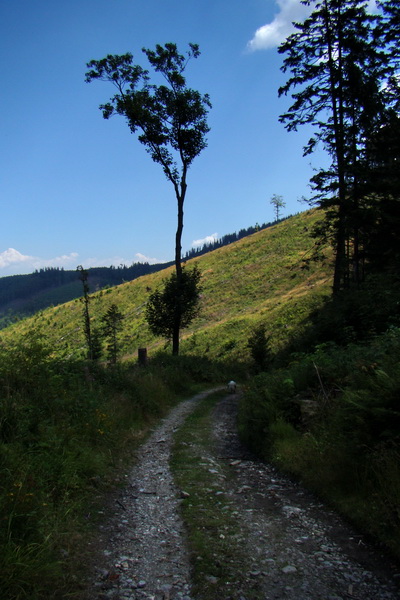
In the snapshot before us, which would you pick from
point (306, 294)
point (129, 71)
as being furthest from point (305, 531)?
point (306, 294)

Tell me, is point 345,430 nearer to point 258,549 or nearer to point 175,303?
point 258,549

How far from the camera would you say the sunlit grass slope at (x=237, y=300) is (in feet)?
126

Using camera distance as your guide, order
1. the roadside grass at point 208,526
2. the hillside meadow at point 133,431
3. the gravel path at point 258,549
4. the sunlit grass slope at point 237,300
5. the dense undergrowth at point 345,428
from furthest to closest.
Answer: the sunlit grass slope at point 237,300, the dense undergrowth at point 345,428, the hillside meadow at point 133,431, the roadside grass at point 208,526, the gravel path at point 258,549

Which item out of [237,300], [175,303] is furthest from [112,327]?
[175,303]

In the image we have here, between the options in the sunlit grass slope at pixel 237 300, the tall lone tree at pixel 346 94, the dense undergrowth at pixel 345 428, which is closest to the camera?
the dense undergrowth at pixel 345 428

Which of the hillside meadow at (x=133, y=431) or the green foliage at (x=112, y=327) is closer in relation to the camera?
the hillside meadow at (x=133, y=431)

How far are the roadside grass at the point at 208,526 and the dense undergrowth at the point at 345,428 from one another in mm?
1376

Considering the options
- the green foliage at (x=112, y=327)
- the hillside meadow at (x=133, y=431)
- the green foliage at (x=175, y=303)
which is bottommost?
the green foliage at (x=112, y=327)

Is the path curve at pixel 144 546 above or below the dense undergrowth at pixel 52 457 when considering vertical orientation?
below

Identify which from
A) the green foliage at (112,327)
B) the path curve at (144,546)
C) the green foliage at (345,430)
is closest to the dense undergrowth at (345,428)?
the green foliage at (345,430)

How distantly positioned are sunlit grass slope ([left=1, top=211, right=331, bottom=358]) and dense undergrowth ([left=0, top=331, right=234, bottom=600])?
1206 cm

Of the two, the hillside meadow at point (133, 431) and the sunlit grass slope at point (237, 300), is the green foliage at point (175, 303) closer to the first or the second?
the sunlit grass slope at point (237, 300)

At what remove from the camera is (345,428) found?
5.39 m

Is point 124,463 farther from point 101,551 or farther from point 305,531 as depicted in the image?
point 305,531
